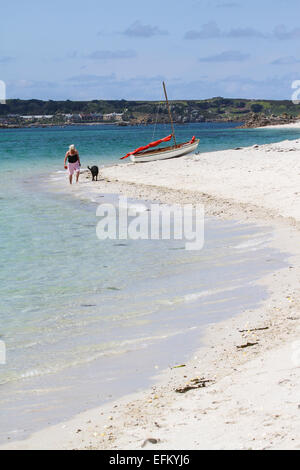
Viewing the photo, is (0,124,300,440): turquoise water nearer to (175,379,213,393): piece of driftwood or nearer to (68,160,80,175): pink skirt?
(175,379,213,393): piece of driftwood

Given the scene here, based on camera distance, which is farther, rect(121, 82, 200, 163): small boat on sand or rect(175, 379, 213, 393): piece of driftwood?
rect(121, 82, 200, 163): small boat on sand

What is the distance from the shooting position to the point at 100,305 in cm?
952

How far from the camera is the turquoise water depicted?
21.7 feet

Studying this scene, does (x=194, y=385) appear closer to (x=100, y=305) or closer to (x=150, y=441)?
(x=150, y=441)

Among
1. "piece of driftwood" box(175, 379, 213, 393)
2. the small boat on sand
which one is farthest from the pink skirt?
"piece of driftwood" box(175, 379, 213, 393)

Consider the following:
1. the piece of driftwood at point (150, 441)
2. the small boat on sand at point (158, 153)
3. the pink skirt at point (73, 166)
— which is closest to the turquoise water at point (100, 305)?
the piece of driftwood at point (150, 441)

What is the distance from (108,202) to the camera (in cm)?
2270

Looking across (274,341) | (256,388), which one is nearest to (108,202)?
(274,341)

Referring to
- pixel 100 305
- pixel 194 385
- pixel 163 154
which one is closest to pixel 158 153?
pixel 163 154

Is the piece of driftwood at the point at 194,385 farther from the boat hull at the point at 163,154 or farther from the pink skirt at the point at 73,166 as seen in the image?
the boat hull at the point at 163,154

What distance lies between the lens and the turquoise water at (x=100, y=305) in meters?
6.61

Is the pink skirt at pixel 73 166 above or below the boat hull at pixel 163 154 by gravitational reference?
below
